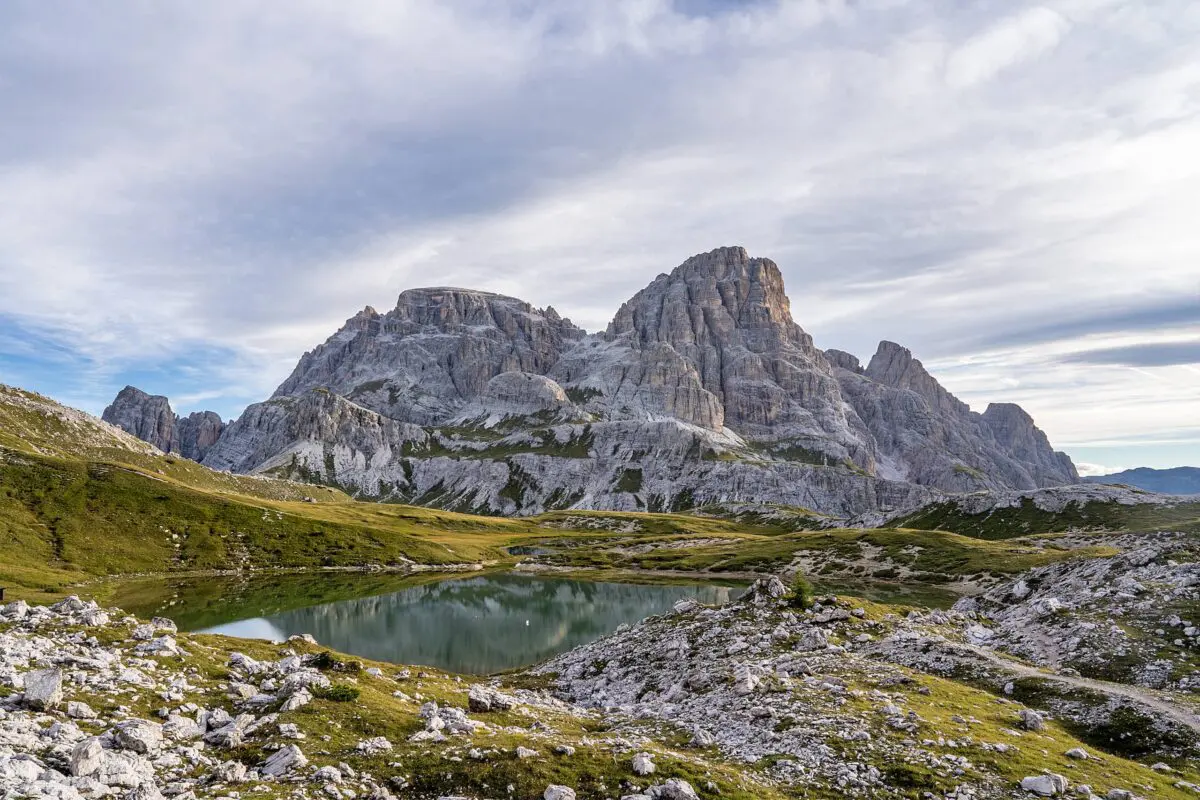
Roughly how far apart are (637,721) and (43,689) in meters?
22.8

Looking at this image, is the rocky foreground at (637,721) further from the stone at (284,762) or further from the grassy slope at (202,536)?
the grassy slope at (202,536)

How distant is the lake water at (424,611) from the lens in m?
73.1

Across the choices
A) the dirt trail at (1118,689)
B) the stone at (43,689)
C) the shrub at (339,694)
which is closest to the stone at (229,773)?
the stone at (43,689)

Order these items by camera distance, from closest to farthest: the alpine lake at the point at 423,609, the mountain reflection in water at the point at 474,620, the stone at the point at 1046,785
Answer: the stone at the point at 1046,785 → the mountain reflection in water at the point at 474,620 → the alpine lake at the point at 423,609

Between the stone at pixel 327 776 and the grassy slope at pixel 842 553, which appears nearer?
the stone at pixel 327 776

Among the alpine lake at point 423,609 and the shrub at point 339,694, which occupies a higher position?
the shrub at point 339,694

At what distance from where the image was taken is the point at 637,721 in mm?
30391

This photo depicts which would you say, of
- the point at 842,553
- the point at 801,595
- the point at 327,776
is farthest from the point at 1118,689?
the point at 842,553

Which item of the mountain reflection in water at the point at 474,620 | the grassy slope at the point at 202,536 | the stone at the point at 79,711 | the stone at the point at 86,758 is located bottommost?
the mountain reflection in water at the point at 474,620

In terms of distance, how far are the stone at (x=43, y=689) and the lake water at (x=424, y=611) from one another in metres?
48.2

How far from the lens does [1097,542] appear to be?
5492 inches

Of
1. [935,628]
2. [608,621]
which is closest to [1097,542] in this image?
[608,621]

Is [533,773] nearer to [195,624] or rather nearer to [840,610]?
[840,610]

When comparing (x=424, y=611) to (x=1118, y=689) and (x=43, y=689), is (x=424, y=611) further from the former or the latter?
(x=1118, y=689)
